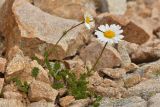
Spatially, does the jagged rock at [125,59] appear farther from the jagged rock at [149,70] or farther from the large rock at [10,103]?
the large rock at [10,103]

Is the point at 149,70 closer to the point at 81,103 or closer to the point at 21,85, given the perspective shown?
the point at 81,103

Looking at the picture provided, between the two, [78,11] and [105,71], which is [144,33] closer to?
[78,11]

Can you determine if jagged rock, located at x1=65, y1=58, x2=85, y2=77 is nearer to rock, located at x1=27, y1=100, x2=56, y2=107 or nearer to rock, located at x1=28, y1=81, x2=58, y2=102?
rock, located at x1=28, y1=81, x2=58, y2=102

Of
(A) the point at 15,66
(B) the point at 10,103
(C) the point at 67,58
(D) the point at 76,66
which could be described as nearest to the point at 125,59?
(C) the point at 67,58

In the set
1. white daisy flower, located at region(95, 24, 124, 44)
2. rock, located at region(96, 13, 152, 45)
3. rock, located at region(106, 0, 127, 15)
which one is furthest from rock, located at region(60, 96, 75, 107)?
rock, located at region(106, 0, 127, 15)

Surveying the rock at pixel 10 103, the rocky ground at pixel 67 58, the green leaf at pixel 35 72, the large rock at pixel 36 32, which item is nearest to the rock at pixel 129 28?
the rocky ground at pixel 67 58

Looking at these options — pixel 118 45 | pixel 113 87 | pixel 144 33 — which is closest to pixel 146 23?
pixel 144 33
